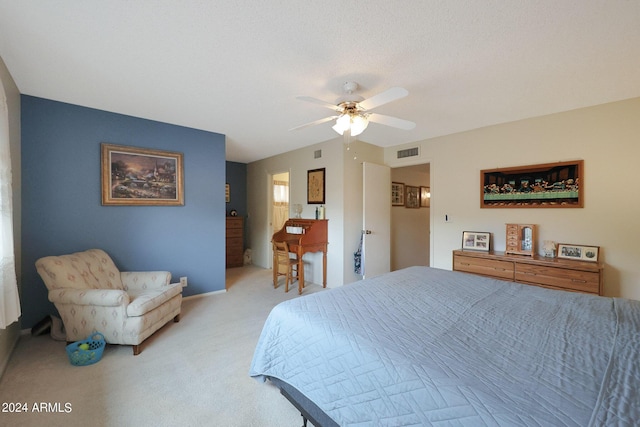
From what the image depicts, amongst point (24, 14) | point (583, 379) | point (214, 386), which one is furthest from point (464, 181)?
point (24, 14)

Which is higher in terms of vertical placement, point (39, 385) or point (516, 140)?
point (516, 140)

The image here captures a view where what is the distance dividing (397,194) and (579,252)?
2940 mm

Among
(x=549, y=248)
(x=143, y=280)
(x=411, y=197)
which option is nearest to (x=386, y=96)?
(x=549, y=248)

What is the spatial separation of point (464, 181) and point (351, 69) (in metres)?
2.50

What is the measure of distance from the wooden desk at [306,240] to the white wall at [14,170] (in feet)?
9.00

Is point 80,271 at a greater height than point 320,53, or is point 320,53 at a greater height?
point 320,53

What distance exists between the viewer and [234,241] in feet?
18.5

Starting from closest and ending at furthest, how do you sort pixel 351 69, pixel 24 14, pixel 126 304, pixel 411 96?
pixel 24 14, pixel 351 69, pixel 126 304, pixel 411 96

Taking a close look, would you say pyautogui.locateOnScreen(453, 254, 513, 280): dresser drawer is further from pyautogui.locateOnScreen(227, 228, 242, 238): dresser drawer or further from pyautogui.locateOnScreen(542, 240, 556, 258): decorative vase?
pyautogui.locateOnScreen(227, 228, 242, 238): dresser drawer

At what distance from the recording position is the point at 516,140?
126 inches

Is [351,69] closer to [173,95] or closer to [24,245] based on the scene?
[173,95]

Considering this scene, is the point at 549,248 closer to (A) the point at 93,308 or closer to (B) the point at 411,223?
(B) the point at 411,223

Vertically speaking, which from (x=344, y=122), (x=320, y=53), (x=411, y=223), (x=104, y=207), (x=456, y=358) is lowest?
(x=456, y=358)

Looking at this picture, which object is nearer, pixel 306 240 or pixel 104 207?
pixel 104 207
